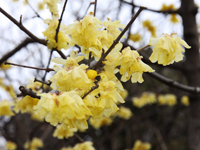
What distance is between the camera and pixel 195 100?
8.70 feet

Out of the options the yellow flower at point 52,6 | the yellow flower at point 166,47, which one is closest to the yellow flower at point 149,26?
the yellow flower at point 52,6

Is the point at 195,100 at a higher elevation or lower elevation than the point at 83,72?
higher

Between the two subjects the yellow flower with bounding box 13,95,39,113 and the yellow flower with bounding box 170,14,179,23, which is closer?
the yellow flower with bounding box 13,95,39,113

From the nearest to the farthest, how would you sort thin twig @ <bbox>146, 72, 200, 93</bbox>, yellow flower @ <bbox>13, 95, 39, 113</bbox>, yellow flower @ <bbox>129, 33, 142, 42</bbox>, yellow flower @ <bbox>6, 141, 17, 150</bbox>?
yellow flower @ <bbox>13, 95, 39, 113</bbox> < thin twig @ <bbox>146, 72, 200, 93</bbox> < yellow flower @ <bbox>129, 33, 142, 42</bbox> < yellow flower @ <bbox>6, 141, 17, 150</bbox>

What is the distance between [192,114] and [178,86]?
2.75ft

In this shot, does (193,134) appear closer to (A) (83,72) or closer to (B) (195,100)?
(B) (195,100)

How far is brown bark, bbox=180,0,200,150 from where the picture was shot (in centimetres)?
262

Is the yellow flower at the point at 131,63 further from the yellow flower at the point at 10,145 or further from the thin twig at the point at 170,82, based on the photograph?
the yellow flower at the point at 10,145

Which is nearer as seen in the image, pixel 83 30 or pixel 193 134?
pixel 83 30

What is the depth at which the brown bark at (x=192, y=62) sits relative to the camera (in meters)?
2.62


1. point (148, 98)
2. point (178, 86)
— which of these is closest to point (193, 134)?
point (178, 86)

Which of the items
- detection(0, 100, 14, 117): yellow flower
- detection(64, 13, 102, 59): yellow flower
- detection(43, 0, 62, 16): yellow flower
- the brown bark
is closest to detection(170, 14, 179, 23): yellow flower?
the brown bark

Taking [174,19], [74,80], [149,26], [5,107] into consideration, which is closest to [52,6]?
[74,80]

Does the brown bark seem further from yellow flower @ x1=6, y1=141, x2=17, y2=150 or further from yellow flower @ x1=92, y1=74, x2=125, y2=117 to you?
yellow flower @ x1=6, y1=141, x2=17, y2=150
